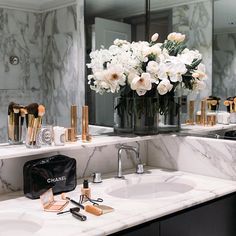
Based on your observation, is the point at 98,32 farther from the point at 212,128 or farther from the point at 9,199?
the point at 9,199

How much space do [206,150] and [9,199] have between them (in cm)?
97

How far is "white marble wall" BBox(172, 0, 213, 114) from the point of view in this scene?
7.38 ft

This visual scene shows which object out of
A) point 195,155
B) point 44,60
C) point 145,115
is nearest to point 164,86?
point 145,115

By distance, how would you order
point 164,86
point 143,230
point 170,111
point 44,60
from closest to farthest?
point 143,230
point 44,60
point 164,86
point 170,111

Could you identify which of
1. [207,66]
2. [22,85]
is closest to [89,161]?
[22,85]

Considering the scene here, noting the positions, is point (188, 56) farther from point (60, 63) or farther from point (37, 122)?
point (37, 122)

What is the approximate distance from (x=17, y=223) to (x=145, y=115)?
0.94 m

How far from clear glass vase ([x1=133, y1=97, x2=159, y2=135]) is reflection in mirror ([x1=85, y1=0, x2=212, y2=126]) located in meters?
0.15

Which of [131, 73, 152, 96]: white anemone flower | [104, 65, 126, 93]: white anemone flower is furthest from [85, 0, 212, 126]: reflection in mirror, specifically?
[131, 73, 152, 96]: white anemone flower

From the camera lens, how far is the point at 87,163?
196 cm

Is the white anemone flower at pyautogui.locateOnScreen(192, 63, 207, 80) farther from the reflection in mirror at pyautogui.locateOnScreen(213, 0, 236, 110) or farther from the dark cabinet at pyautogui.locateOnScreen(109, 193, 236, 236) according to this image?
the dark cabinet at pyautogui.locateOnScreen(109, 193, 236, 236)

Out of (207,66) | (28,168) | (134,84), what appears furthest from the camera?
(207,66)

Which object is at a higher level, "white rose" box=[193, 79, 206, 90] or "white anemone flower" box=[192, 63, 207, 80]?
"white anemone flower" box=[192, 63, 207, 80]

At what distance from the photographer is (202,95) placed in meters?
2.27
